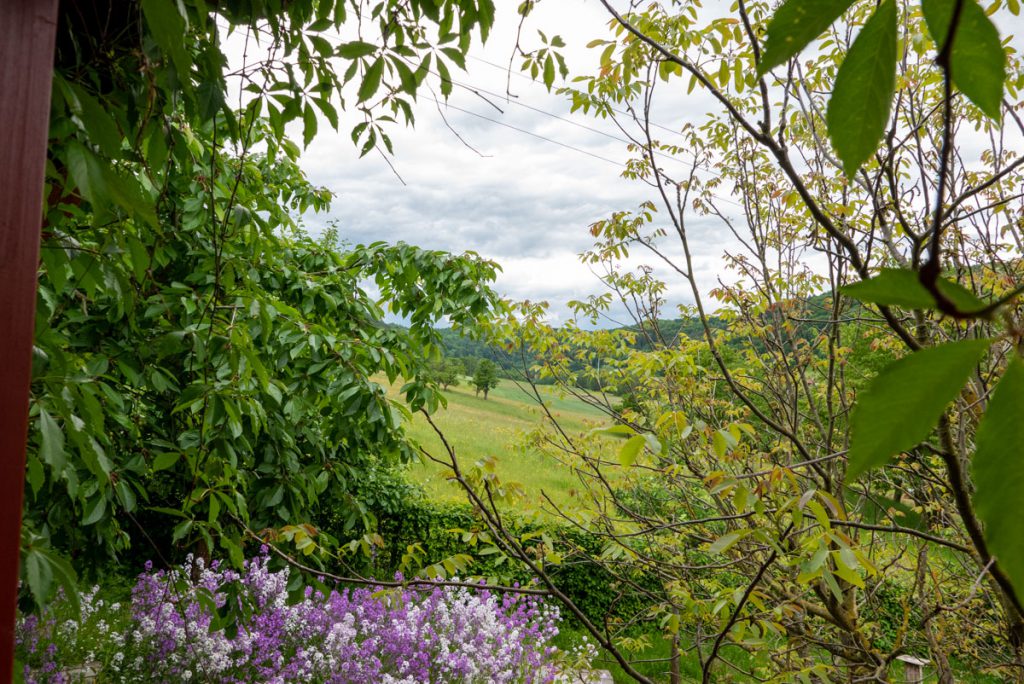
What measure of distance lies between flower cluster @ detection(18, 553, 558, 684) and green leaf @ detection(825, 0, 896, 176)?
4.08 meters

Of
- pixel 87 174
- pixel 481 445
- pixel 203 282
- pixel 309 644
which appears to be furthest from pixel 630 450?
pixel 481 445

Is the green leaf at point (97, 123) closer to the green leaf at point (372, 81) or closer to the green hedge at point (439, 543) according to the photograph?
the green leaf at point (372, 81)

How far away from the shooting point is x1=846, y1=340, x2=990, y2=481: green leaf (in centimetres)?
22

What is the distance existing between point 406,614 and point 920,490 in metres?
3.51

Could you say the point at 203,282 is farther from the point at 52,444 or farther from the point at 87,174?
the point at 87,174

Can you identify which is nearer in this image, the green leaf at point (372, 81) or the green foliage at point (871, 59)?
the green foliage at point (871, 59)

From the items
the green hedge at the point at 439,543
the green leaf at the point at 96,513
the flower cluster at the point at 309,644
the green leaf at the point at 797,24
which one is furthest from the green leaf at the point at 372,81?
the green hedge at the point at 439,543

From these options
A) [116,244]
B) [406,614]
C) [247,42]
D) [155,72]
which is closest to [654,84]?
[247,42]

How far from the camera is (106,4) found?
1298mm

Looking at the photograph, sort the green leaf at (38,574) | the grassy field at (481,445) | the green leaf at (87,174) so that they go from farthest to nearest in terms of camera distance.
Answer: the grassy field at (481,445) → the green leaf at (38,574) → the green leaf at (87,174)

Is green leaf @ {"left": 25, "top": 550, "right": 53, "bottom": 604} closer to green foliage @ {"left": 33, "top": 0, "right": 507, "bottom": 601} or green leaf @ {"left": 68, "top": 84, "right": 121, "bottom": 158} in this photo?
green foliage @ {"left": 33, "top": 0, "right": 507, "bottom": 601}

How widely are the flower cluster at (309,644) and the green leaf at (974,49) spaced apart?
410 cm

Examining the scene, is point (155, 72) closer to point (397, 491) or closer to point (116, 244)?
point (116, 244)

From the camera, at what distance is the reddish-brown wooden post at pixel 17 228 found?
59 centimetres
